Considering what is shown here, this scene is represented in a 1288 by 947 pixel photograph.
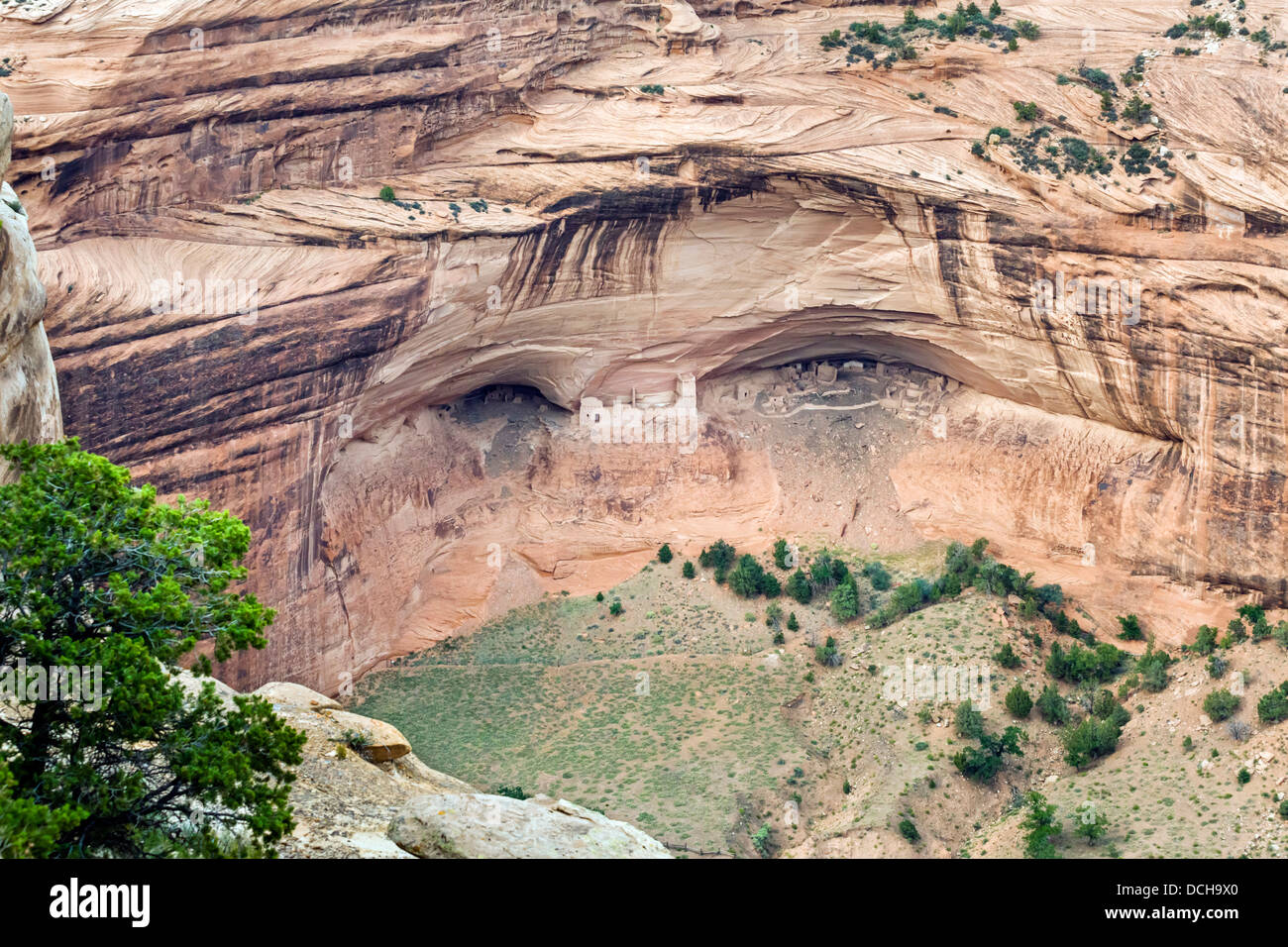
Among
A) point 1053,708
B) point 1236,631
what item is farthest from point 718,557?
point 1236,631

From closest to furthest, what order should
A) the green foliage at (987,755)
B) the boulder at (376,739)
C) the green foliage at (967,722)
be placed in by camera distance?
the boulder at (376,739), the green foliage at (987,755), the green foliage at (967,722)

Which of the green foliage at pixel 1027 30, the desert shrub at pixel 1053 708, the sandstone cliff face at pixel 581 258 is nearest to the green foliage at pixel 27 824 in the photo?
the sandstone cliff face at pixel 581 258

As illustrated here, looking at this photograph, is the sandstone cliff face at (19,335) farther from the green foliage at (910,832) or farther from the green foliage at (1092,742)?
the green foliage at (1092,742)

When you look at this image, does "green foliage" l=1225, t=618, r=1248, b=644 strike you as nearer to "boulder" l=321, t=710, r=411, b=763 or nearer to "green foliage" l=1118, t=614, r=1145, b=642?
"green foliage" l=1118, t=614, r=1145, b=642

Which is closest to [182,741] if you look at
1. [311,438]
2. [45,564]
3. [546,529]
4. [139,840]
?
[139,840]

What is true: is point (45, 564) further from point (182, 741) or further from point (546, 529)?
point (546, 529)

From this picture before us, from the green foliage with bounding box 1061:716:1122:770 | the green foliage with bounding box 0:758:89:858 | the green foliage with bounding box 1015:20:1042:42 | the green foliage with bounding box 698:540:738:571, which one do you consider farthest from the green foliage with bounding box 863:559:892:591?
the green foliage with bounding box 0:758:89:858
